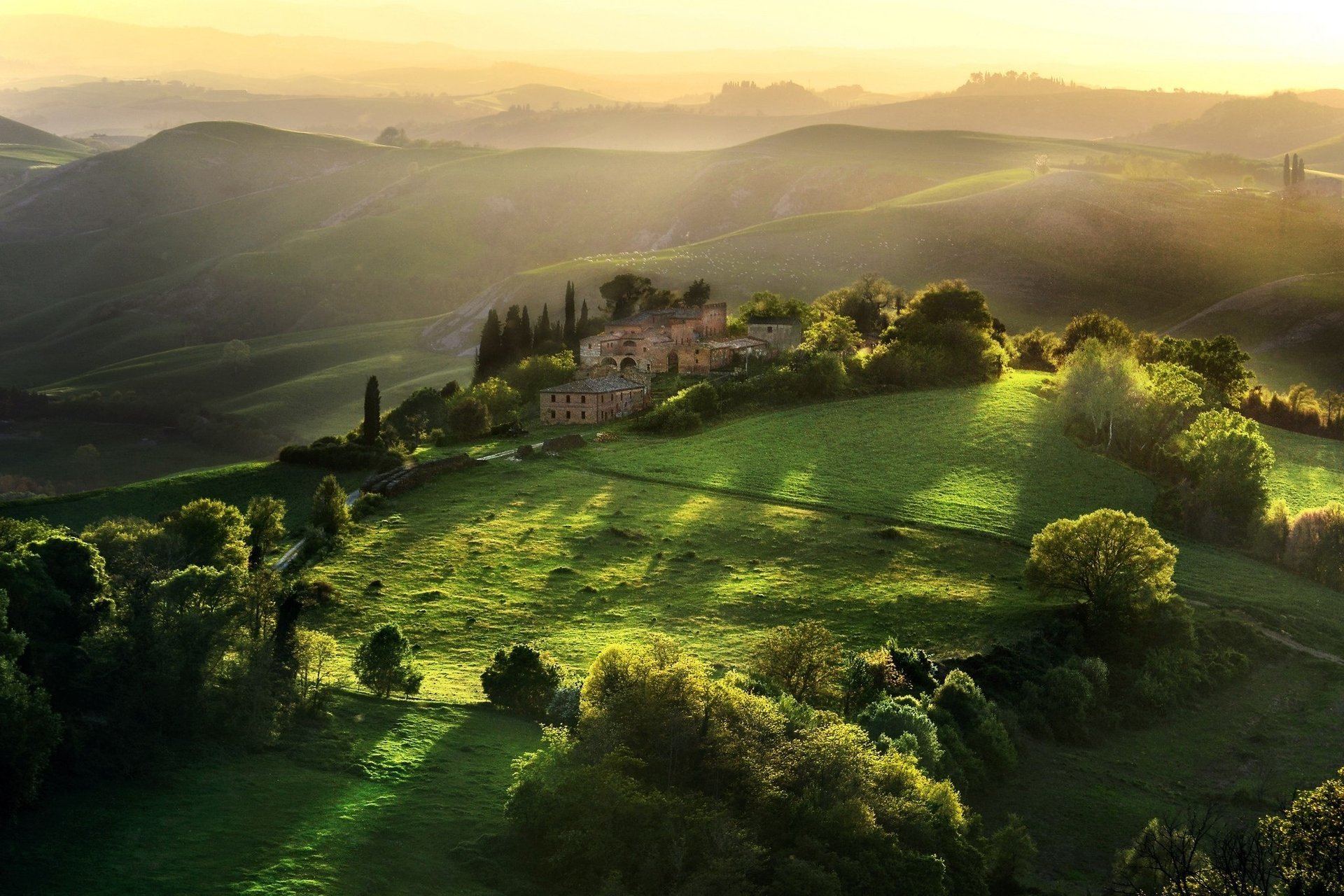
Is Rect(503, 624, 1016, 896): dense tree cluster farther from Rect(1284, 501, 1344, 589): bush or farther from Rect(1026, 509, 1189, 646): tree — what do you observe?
Rect(1284, 501, 1344, 589): bush

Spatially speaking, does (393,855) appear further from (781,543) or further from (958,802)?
(781,543)

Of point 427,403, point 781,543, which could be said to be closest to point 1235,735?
point 781,543

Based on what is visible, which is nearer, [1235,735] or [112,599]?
[112,599]

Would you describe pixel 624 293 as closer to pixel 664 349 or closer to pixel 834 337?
pixel 664 349

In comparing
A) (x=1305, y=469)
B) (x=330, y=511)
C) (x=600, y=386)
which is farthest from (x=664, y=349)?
(x=1305, y=469)

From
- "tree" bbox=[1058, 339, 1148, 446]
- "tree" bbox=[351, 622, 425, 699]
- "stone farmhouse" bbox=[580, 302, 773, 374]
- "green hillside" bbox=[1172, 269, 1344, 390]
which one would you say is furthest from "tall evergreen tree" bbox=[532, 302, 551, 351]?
"tree" bbox=[351, 622, 425, 699]
